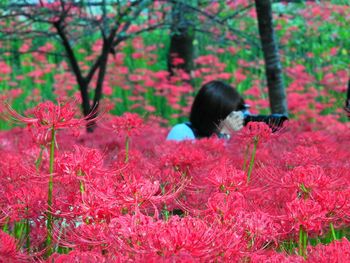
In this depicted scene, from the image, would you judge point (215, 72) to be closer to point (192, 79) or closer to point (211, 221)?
point (192, 79)

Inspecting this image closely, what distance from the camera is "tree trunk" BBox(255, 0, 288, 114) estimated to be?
4031mm

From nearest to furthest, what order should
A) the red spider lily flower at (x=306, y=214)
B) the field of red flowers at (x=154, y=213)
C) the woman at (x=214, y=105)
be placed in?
1. the field of red flowers at (x=154, y=213)
2. the red spider lily flower at (x=306, y=214)
3. the woman at (x=214, y=105)

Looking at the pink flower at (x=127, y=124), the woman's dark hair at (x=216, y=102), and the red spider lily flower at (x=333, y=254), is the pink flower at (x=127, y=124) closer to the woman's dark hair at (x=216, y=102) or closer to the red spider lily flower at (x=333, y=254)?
the red spider lily flower at (x=333, y=254)

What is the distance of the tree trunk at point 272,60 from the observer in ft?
13.2

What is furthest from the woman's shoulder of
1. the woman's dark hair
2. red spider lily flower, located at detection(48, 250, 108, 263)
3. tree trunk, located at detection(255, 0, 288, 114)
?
red spider lily flower, located at detection(48, 250, 108, 263)

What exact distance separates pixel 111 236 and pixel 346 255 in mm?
354

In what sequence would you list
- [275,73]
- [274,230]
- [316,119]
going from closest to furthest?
[274,230] → [275,73] → [316,119]

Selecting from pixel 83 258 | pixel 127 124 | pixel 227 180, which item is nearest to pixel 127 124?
pixel 127 124

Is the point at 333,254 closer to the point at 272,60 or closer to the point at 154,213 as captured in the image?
the point at 154,213

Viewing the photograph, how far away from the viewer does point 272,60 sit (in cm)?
420

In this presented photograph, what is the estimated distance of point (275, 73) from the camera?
166 inches

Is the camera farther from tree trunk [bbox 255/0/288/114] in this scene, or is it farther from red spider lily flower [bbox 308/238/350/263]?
red spider lily flower [bbox 308/238/350/263]

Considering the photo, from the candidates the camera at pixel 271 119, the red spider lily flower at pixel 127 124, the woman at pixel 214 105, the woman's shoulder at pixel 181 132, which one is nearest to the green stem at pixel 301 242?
the red spider lily flower at pixel 127 124

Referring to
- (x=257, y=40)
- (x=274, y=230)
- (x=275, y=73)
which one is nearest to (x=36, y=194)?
(x=274, y=230)
